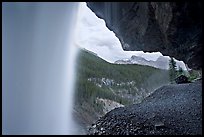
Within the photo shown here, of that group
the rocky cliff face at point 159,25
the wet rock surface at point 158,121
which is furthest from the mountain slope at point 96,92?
the wet rock surface at point 158,121

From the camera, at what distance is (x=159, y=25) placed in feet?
69.5

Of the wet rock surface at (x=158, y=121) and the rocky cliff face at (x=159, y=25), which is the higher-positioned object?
the rocky cliff face at (x=159, y=25)

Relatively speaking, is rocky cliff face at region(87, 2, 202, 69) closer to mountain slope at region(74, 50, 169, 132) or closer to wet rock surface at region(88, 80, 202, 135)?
wet rock surface at region(88, 80, 202, 135)

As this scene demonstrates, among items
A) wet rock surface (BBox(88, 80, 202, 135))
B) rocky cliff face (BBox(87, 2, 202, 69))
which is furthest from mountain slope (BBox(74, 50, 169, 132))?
wet rock surface (BBox(88, 80, 202, 135))

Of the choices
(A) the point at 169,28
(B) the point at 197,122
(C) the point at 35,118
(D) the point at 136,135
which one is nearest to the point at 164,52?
(A) the point at 169,28

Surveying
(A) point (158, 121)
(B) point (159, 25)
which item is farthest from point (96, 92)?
(A) point (158, 121)

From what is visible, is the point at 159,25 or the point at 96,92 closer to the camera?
the point at 159,25

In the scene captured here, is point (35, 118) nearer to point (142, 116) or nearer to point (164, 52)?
point (164, 52)

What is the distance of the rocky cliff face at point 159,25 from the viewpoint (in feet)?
61.0

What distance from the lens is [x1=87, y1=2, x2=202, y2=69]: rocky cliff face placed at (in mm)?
18594

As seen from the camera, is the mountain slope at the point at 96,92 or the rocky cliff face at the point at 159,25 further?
the mountain slope at the point at 96,92

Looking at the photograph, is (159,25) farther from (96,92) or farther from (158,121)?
(96,92)

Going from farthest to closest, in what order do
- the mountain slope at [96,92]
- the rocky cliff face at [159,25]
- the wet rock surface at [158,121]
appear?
the mountain slope at [96,92], the rocky cliff face at [159,25], the wet rock surface at [158,121]

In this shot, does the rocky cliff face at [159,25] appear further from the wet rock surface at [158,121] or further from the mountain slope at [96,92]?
the mountain slope at [96,92]
